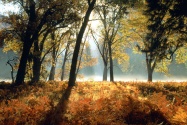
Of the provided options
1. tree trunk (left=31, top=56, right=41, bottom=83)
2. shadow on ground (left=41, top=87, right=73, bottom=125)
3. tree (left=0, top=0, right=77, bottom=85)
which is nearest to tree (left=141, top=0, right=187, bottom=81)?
tree (left=0, top=0, right=77, bottom=85)

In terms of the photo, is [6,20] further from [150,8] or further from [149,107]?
[149,107]

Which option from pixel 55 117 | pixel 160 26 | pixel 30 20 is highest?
Result: pixel 30 20

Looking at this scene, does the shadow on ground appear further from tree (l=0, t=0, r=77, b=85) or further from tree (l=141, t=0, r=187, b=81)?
tree (l=0, t=0, r=77, b=85)

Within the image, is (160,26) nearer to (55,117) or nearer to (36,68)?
(55,117)

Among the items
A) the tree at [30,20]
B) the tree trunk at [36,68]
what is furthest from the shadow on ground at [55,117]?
the tree trunk at [36,68]

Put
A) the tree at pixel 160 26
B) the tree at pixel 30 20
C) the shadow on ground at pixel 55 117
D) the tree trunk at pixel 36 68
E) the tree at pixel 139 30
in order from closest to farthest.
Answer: the shadow on ground at pixel 55 117 → the tree at pixel 160 26 → the tree at pixel 30 20 → the tree trunk at pixel 36 68 → the tree at pixel 139 30

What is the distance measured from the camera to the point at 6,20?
19969 mm

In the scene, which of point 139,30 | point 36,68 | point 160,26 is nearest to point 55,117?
point 160,26

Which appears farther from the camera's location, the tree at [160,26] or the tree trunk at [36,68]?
the tree trunk at [36,68]

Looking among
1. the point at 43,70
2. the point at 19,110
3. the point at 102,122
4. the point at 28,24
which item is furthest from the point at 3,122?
the point at 43,70

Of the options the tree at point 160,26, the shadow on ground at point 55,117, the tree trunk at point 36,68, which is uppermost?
the tree at point 160,26

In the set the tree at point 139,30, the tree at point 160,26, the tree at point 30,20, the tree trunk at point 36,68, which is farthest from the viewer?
the tree at point 139,30

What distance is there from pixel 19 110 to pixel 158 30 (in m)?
12.5

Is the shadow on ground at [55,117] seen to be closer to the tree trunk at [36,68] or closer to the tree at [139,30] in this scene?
the tree trunk at [36,68]
